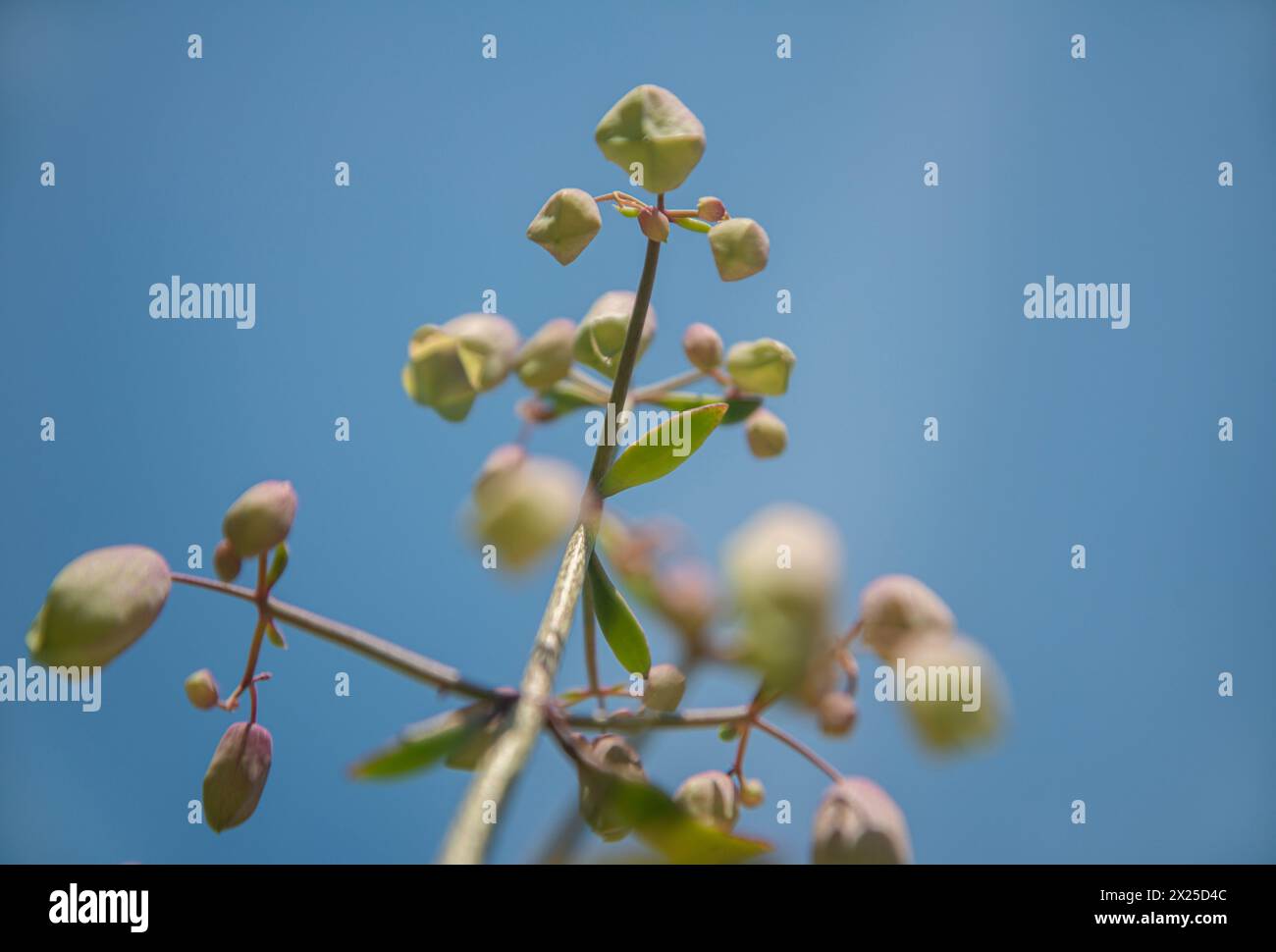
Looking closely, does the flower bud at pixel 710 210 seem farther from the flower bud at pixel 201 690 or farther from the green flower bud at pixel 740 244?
the flower bud at pixel 201 690

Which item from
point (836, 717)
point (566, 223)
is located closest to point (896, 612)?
A: point (836, 717)

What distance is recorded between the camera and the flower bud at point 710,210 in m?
0.46

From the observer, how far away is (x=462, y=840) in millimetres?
249

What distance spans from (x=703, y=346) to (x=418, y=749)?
329 millimetres

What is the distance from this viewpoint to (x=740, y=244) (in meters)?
0.44

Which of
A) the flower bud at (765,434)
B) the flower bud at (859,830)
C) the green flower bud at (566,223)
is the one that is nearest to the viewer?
the flower bud at (859,830)

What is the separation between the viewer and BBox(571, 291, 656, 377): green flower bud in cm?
50

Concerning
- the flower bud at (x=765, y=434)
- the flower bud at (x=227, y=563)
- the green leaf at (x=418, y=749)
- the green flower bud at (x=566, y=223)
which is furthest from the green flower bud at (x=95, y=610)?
the flower bud at (x=765, y=434)

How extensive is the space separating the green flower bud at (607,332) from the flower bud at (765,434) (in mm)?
94
